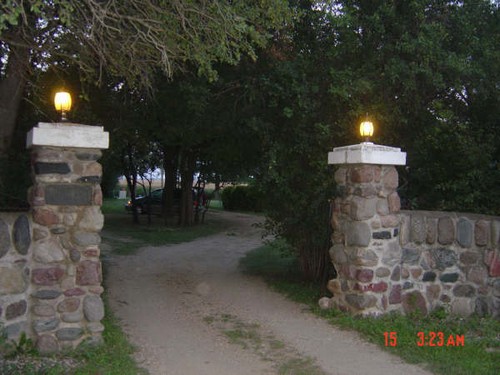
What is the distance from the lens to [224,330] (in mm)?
6133

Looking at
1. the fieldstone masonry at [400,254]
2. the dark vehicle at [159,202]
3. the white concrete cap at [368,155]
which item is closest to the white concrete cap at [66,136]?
the white concrete cap at [368,155]

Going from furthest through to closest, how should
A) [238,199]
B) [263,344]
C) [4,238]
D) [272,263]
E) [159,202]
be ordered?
[238,199]
[159,202]
[272,263]
[263,344]
[4,238]

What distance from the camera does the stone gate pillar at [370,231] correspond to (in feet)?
21.1

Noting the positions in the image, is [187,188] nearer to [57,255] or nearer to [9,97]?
[9,97]

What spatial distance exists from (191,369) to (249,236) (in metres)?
12.3

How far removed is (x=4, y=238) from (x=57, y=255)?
495mm

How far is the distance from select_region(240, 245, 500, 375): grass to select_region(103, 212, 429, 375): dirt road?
0.18 meters

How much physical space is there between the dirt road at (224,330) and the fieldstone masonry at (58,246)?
742mm

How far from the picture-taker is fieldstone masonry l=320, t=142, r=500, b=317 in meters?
6.48

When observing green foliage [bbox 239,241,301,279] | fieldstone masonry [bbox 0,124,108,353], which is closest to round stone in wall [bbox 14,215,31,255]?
fieldstone masonry [bbox 0,124,108,353]

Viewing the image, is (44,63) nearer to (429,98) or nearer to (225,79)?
(225,79)

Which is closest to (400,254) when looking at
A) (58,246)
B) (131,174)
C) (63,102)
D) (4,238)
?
(58,246)

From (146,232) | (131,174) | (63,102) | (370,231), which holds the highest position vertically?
(63,102)
